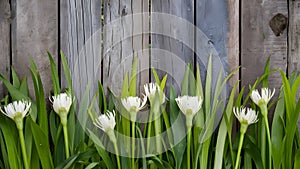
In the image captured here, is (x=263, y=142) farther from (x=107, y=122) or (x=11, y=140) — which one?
(x=11, y=140)

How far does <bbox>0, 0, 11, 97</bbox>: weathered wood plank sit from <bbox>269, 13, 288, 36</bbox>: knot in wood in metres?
0.89

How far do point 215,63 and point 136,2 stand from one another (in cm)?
34

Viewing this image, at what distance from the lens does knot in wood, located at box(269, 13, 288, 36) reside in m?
1.68

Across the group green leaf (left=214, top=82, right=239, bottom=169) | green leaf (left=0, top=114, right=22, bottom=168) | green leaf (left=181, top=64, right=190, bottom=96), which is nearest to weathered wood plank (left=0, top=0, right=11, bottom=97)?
green leaf (left=0, top=114, right=22, bottom=168)

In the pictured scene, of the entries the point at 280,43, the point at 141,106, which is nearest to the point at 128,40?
the point at 141,106

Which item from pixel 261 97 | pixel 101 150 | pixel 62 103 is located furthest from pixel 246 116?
pixel 62 103

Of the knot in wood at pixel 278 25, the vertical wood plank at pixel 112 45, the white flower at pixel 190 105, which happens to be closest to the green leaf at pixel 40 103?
the vertical wood plank at pixel 112 45

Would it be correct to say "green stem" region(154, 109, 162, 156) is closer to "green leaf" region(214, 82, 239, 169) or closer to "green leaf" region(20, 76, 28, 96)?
"green leaf" region(214, 82, 239, 169)

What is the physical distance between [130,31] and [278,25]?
50cm

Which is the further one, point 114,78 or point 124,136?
point 114,78

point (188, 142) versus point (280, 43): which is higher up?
point (280, 43)

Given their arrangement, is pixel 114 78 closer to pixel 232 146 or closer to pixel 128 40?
pixel 128 40

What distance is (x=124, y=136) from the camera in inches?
61.6

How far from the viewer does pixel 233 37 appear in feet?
5.50
